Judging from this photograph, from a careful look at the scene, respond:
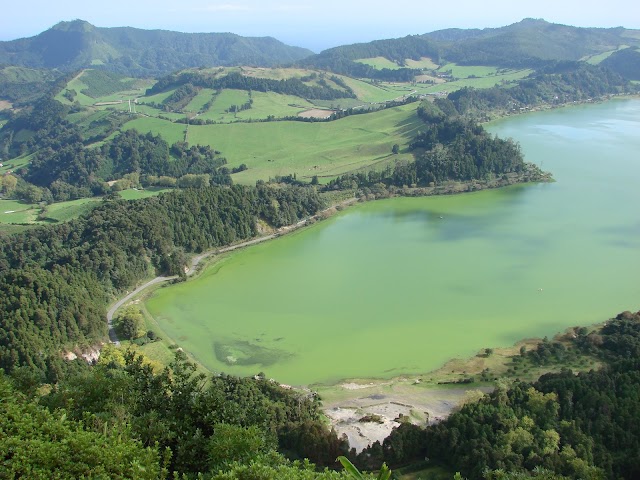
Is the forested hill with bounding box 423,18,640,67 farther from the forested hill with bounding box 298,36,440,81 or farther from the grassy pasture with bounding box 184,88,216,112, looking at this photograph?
the grassy pasture with bounding box 184,88,216,112

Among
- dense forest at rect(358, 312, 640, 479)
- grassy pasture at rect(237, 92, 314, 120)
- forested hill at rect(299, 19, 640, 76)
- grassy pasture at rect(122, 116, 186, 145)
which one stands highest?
forested hill at rect(299, 19, 640, 76)

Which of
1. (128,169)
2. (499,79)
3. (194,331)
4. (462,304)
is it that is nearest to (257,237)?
(194,331)

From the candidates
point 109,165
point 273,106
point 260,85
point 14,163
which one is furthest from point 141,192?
point 260,85

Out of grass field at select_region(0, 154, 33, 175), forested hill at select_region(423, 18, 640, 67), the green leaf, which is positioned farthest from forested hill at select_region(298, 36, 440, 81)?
the green leaf

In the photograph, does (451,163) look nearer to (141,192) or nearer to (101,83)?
(141,192)

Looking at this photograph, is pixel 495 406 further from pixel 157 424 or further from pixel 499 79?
pixel 499 79

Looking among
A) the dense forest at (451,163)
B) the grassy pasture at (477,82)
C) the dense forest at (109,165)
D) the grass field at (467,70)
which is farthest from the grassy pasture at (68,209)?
the grass field at (467,70)

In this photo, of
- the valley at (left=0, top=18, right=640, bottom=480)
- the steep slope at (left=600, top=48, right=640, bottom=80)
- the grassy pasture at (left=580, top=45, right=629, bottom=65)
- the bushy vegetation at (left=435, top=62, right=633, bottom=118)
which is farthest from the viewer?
the grassy pasture at (left=580, top=45, right=629, bottom=65)
